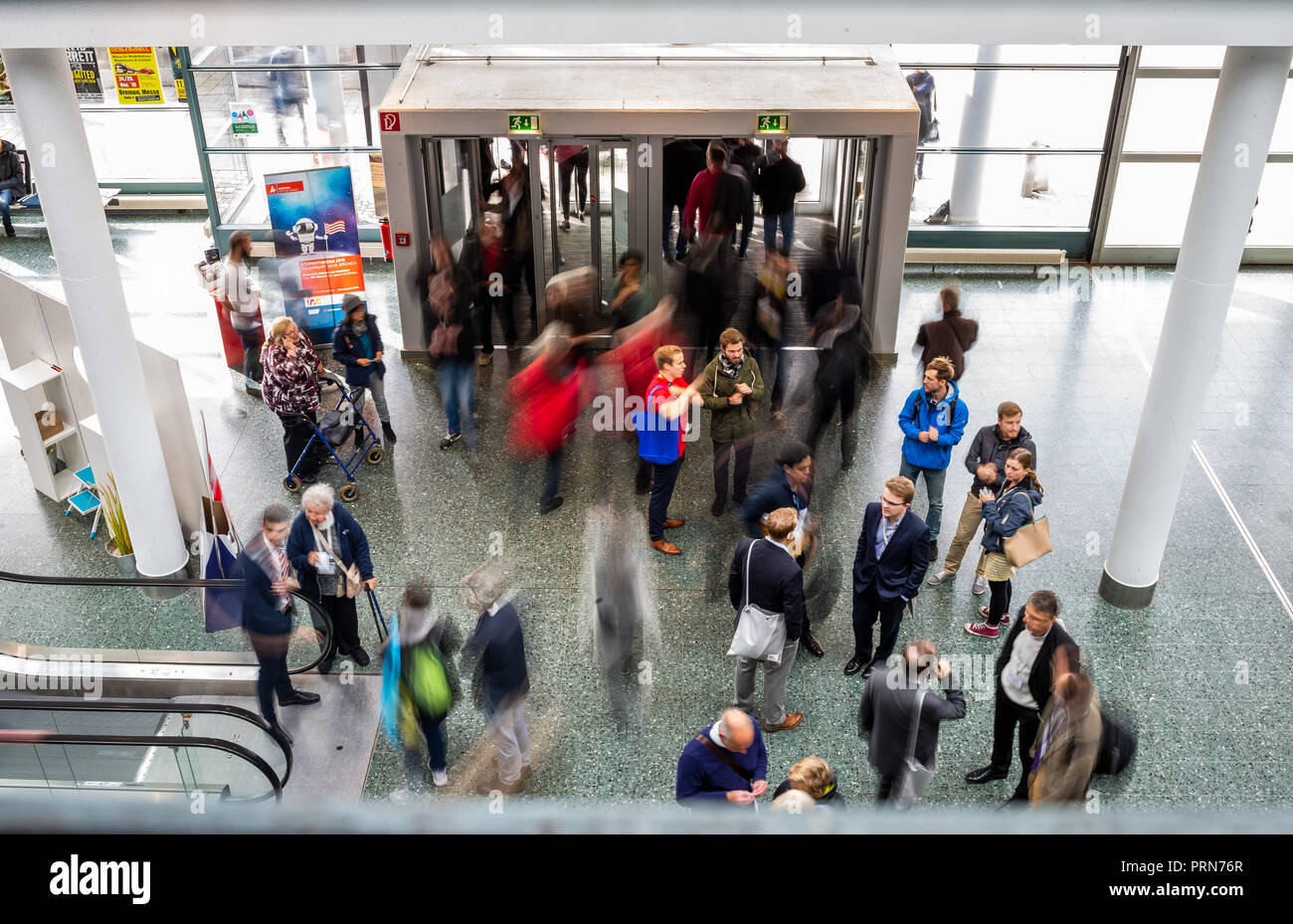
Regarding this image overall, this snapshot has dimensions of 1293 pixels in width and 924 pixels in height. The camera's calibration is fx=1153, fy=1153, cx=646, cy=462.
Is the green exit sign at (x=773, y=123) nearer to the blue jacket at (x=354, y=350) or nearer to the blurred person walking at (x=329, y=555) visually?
the blue jacket at (x=354, y=350)

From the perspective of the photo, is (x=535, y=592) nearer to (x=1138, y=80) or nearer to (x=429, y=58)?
(x=429, y=58)

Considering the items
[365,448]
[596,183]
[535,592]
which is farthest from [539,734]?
[596,183]

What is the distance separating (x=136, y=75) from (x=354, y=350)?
24.4 feet

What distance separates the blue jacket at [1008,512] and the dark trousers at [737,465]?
210cm

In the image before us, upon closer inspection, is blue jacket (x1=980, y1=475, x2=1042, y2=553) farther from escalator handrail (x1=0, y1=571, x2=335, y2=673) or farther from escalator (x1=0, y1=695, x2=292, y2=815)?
escalator (x1=0, y1=695, x2=292, y2=815)

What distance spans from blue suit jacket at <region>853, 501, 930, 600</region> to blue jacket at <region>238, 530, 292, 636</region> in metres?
3.39

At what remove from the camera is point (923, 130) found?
13.5 metres

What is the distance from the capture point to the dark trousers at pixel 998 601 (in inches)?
293

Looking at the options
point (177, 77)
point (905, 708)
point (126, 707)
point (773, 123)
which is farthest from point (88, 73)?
point (905, 708)

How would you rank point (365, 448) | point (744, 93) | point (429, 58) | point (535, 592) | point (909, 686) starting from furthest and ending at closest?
point (429, 58) → point (744, 93) → point (365, 448) → point (535, 592) → point (909, 686)

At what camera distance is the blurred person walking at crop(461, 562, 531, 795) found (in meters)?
5.77

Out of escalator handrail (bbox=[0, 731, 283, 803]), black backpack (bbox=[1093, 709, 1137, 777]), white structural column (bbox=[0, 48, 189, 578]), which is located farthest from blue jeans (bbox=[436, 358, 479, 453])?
black backpack (bbox=[1093, 709, 1137, 777])

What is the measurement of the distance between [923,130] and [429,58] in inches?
228
